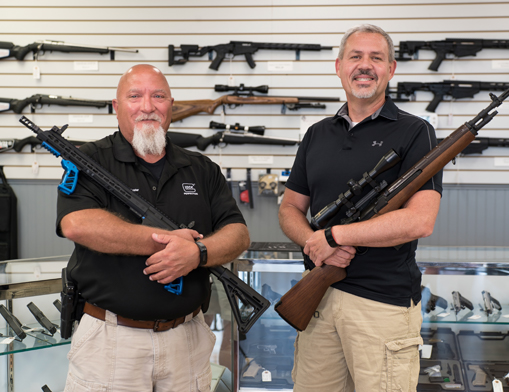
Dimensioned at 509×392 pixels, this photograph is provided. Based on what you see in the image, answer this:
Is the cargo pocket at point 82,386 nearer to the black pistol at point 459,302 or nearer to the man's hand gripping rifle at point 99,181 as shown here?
the man's hand gripping rifle at point 99,181

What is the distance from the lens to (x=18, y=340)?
6.83ft

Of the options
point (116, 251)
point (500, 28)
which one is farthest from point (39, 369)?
point (500, 28)

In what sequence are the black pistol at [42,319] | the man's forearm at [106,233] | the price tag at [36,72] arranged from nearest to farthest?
the man's forearm at [106,233] → the black pistol at [42,319] → the price tag at [36,72]

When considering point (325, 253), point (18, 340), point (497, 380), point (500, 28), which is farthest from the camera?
point (500, 28)

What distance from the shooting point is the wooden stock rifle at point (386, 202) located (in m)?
1.75

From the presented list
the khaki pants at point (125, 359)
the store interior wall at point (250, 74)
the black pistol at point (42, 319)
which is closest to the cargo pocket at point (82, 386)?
the khaki pants at point (125, 359)

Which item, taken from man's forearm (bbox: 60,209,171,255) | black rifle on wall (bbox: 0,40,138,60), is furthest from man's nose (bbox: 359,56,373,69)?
black rifle on wall (bbox: 0,40,138,60)

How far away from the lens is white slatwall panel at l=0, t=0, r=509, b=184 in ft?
16.0

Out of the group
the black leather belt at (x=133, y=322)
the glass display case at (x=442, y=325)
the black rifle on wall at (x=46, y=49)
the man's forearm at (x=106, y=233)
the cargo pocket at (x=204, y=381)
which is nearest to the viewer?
the man's forearm at (x=106, y=233)

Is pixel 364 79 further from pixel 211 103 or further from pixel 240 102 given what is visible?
pixel 211 103

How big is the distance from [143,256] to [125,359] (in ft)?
1.28

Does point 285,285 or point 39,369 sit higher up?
point 285,285

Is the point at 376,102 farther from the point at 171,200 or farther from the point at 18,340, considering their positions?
the point at 18,340

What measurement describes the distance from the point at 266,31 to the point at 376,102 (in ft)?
11.1
